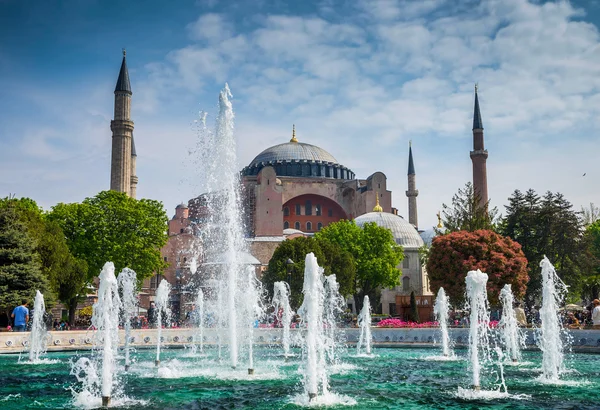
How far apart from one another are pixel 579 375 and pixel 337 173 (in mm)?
50285

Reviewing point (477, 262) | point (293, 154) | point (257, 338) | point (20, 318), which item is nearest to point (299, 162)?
point (293, 154)

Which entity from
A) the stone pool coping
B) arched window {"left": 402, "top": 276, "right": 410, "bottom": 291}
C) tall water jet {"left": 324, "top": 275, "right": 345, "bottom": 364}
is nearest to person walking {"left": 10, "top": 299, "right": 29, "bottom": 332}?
the stone pool coping

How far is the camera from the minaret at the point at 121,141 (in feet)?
138

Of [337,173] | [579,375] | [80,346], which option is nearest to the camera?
[579,375]

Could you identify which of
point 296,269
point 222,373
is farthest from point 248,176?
point 222,373

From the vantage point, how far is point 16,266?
2102 centimetres

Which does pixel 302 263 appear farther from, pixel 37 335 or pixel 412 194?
pixel 412 194

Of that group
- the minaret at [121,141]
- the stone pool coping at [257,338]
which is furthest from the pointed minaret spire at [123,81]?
the stone pool coping at [257,338]

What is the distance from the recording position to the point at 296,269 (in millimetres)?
32125

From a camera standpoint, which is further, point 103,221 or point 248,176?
point 248,176

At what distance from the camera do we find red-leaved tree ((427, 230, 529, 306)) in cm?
2591

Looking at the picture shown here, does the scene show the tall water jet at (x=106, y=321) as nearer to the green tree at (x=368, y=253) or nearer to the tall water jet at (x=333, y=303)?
the tall water jet at (x=333, y=303)

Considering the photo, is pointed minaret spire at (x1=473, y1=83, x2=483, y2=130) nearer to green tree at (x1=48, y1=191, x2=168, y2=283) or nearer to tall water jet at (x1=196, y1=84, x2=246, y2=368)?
green tree at (x1=48, y1=191, x2=168, y2=283)

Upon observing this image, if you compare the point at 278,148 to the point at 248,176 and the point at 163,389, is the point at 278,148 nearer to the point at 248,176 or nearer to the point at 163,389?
the point at 248,176
